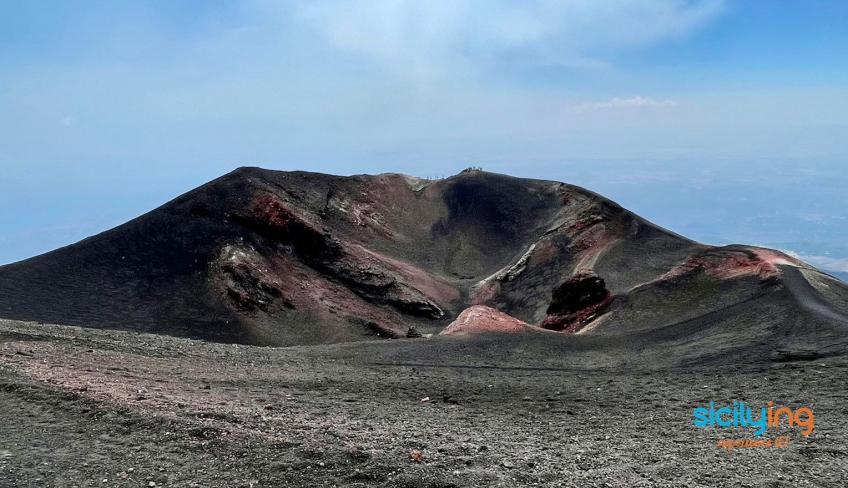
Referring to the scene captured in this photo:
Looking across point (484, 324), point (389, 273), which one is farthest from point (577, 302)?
point (389, 273)

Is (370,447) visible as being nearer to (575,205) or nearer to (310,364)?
(310,364)

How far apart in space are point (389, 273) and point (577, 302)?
12.7m

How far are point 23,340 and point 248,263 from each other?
1704 cm

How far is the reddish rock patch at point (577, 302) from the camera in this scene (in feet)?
97.4

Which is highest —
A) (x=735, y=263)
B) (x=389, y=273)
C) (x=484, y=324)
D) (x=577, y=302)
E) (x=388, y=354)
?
(x=389, y=273)

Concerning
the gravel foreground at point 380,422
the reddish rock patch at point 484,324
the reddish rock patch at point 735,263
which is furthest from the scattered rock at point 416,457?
the reddish rock patch at point 735,263

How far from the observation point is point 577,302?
1233 inches

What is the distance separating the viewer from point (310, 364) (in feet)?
61.0

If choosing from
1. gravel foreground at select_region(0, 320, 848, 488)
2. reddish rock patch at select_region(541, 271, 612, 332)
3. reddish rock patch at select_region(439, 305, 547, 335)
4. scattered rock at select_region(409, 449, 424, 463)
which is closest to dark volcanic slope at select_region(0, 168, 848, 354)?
reddish rock patch at select_region(541, 271, 612, 332)

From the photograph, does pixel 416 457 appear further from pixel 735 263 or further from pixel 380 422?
pixel 735 263

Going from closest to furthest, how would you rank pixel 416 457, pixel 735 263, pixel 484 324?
pixel 416 457
pixel 484 324
pixel 735 263

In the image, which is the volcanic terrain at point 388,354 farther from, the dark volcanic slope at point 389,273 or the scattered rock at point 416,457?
the dark volcanic slope at point 389,273

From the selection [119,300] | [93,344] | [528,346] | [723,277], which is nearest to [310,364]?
[93,344]

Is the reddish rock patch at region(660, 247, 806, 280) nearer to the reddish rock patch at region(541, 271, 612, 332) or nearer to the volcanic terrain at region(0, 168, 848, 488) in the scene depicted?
the volcanic terrain at region(0, 168, 848, 488)
